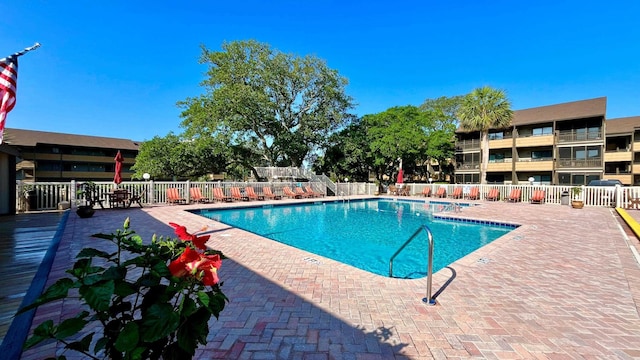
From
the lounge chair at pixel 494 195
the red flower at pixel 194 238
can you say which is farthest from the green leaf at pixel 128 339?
the lounge chair at pixel 494 195

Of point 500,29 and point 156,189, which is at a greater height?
point 500,29

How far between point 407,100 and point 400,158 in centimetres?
735

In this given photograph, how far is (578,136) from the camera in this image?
2591cm

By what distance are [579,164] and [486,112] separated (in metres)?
10.6

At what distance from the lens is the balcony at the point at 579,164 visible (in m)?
25.0

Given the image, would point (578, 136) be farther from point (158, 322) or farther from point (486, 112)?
point (158, 322)

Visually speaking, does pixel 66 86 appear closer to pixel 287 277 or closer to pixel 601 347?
pixel 287 277

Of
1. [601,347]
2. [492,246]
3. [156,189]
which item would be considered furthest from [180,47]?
[601,347]

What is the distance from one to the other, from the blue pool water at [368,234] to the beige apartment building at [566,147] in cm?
2198

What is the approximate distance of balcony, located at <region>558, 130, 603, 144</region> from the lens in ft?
81.6

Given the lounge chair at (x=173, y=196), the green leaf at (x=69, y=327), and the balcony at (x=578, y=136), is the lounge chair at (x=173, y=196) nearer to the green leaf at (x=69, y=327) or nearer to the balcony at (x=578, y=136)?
the green leaf at (x=69, y=327)

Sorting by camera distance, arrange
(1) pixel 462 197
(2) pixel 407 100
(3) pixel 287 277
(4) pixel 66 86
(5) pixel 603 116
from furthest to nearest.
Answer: (2) pixel 407 100 → (5) pixel 603 116 → (1) pixel 462 197 → (4) pixel 66 86 → (3) pixel 287 277

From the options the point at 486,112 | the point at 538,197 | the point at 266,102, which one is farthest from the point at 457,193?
the point at 266,102

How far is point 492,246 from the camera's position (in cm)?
635
